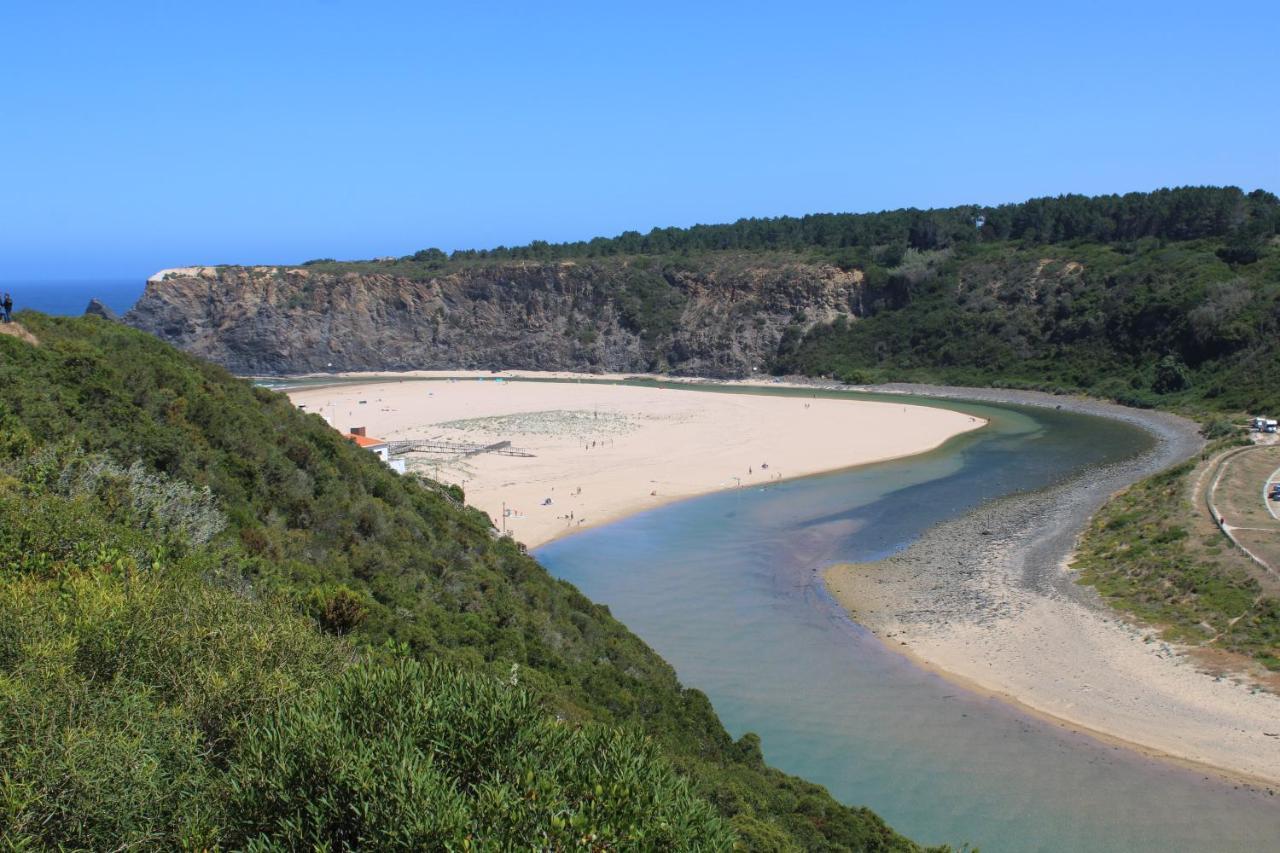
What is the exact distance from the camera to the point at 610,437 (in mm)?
52719

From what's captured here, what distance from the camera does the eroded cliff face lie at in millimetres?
93375

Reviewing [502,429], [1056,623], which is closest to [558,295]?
[502,429]

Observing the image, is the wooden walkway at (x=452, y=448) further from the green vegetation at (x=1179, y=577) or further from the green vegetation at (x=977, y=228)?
the green vegetation at (x=977, y=228)

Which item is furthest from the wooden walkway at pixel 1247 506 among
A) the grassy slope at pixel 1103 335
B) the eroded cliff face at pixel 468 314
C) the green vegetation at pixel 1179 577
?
the eroded cliff face at pixel 468 314

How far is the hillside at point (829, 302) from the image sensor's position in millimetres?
69062

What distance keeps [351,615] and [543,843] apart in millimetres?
6176

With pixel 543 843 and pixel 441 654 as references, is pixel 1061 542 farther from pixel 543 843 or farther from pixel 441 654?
pixel 543 843

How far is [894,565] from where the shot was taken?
28812mm

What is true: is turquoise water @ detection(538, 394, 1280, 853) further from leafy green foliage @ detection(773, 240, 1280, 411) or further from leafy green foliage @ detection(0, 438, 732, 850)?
leafy green foliage @ detection(773, 240, 1280, 411)

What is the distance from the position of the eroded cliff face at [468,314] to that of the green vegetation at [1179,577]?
204 ft

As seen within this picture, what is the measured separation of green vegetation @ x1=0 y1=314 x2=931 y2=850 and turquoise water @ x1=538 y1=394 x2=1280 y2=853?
306cm

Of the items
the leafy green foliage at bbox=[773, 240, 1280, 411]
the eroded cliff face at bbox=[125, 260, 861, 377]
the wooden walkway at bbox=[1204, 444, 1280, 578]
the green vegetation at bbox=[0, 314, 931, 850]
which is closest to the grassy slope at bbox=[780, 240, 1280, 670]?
the leafy green foliage at bbox=[773, 240, 1280, 411]

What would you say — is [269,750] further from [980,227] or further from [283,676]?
[980,227]

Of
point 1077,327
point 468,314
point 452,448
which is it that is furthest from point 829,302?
point 452,448
